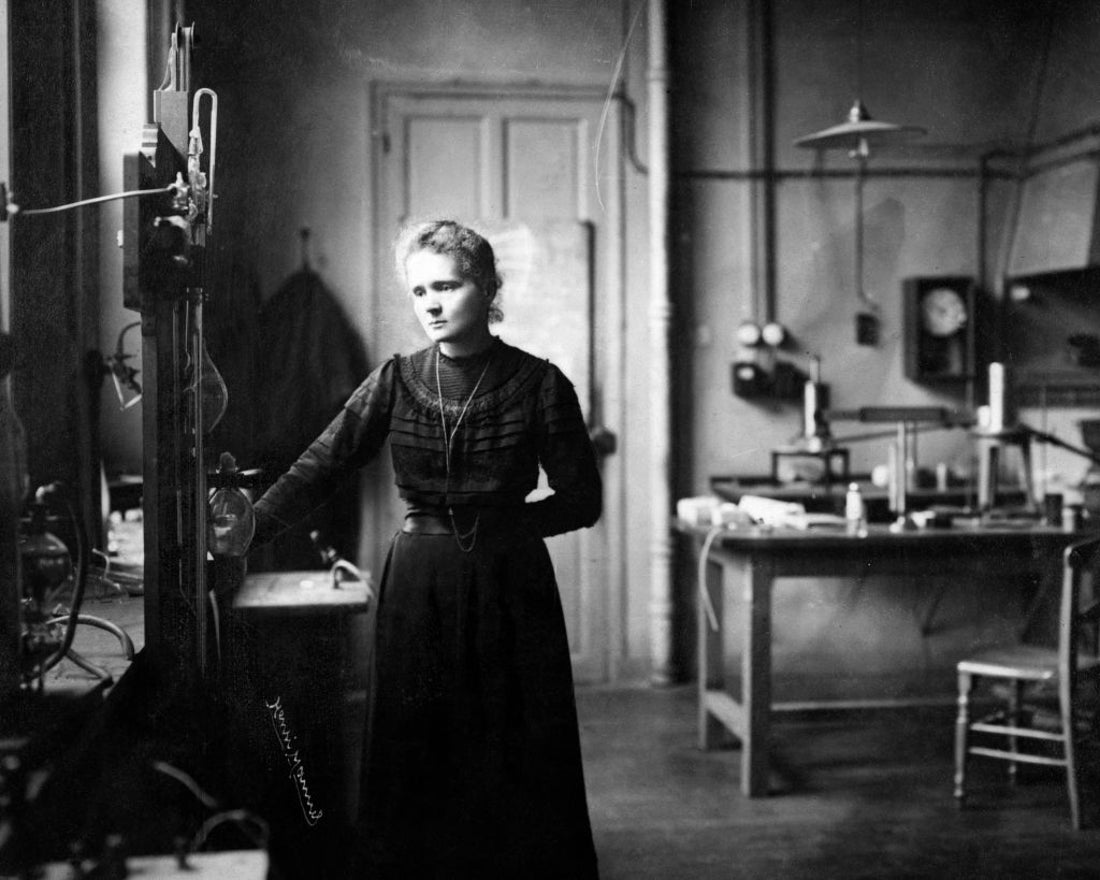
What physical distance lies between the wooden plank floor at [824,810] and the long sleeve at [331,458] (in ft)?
4.70

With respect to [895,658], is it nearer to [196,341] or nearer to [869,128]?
[869,128]

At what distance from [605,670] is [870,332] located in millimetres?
2016

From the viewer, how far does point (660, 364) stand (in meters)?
5.04

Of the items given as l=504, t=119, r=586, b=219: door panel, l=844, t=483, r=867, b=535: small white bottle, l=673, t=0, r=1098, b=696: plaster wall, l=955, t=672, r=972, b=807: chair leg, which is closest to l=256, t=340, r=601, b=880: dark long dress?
l=955, t=672, r=972, b=807: chair leg

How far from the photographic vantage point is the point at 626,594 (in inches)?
200

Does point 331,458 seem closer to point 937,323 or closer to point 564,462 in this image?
point 564,462

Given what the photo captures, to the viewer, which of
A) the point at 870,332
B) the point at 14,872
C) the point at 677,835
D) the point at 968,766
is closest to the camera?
the point at 14,872

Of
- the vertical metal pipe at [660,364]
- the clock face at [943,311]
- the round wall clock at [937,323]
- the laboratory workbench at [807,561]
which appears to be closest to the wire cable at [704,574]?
the laboratory workbench at [807,561]

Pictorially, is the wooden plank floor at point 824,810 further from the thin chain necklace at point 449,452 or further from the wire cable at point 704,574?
the thin chain necklace at point 449,452

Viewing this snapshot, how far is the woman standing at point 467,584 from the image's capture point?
7.56ft

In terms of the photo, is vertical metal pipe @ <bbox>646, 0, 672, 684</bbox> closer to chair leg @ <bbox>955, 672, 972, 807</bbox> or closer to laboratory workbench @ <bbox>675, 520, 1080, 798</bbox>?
laboratory workbench @ <bbox>675, 520, 1080, 798</bbox>

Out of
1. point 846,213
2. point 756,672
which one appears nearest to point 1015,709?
point 756,672

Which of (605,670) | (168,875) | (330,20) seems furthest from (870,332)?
(168,875)

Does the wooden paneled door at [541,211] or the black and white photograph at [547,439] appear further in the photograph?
the wooden paneled door at [541,211]
